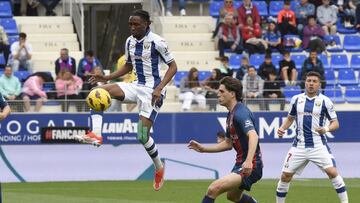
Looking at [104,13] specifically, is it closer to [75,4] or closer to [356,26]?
[75,4]

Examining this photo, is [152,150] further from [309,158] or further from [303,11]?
[303,11]

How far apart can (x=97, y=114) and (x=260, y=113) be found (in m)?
8.31

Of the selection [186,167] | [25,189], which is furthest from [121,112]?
[25,189]

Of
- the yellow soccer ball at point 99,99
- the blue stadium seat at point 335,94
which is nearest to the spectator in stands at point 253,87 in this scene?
the blue stadium seat at point 335,94

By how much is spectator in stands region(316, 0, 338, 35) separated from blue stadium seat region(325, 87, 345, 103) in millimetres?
5067

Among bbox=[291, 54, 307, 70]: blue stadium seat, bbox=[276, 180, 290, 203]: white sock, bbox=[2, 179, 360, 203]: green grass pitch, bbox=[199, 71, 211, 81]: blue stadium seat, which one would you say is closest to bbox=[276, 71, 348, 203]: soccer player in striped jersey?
bbox=[276, 180, 290, 203]: white sock

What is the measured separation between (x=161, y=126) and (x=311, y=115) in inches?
255

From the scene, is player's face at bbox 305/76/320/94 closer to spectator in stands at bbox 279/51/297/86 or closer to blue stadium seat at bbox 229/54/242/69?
spectator in stands at bbox 279/51/297/86

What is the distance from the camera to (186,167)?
2188 cm

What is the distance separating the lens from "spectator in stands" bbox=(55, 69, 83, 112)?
21.5m

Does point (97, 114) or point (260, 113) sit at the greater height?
Result: point (97, 114)

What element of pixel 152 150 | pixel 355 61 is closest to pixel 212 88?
pixel 355 61

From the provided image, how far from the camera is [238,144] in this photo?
12062 millimetres

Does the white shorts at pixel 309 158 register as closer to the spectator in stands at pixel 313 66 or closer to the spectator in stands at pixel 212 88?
the spectator in stands at pixel 212 88
